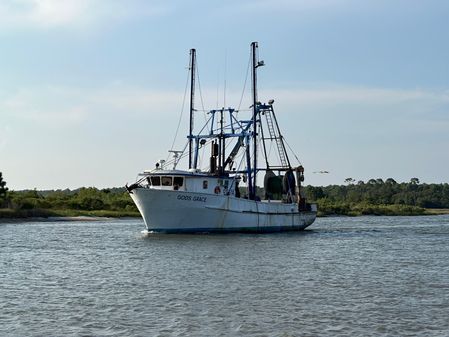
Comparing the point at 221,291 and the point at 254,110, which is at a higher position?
the point at 254,110

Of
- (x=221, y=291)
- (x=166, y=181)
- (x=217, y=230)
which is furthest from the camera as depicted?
(x=217, y=230)

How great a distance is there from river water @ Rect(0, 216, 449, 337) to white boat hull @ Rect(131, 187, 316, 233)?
348 inches

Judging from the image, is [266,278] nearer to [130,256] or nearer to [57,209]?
[130,256]

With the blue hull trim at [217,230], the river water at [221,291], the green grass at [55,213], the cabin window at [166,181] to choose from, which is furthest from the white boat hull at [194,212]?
the green grass at [55,213]

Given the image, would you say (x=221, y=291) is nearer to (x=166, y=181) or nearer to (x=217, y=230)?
(x=166, y=181)

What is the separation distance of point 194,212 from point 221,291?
106ft

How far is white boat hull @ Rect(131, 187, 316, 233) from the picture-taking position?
5859cm

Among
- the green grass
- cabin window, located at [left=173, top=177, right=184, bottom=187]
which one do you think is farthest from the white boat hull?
the green grass

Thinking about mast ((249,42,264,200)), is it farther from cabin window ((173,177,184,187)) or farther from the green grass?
the green grass

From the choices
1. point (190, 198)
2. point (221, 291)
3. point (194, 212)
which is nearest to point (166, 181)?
point (190, 198)

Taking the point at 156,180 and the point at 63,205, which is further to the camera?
the point at 63,205

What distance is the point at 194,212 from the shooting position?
59.9 metres

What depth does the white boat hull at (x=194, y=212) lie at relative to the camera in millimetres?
58594

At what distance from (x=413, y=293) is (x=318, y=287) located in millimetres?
3839
